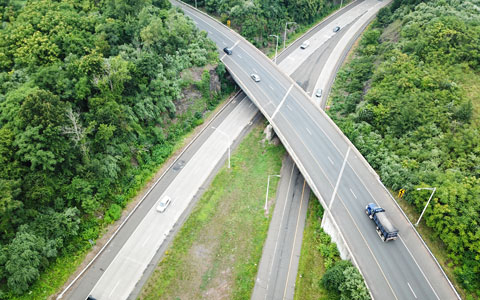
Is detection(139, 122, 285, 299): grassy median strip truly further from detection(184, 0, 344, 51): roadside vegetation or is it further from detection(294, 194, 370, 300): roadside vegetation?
detection(184, 0, 344, 51): roadside vegetation

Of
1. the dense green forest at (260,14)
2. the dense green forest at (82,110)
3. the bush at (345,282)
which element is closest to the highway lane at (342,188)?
the bush at (345,282)

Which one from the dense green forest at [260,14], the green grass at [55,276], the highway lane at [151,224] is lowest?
the green grass at [55,276]

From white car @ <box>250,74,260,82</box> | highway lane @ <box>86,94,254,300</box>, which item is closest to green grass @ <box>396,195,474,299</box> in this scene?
highway lane @ <box>86,94,254,300</box>

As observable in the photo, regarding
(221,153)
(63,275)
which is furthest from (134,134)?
(63,275)

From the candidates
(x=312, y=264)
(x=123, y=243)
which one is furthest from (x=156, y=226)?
(x=312, y=264)

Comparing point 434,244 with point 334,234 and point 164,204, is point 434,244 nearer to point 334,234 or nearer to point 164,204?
point 334,234

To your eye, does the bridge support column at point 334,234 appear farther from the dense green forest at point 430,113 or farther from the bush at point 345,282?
the dense green forest at point 430,113
